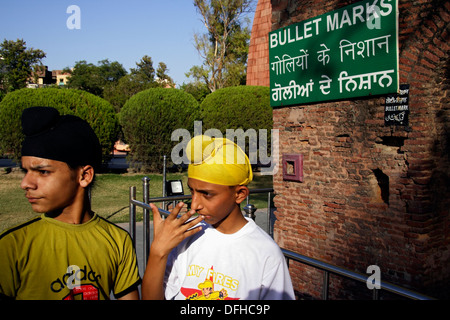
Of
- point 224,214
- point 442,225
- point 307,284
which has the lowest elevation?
point 307,284

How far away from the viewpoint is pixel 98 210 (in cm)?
1057

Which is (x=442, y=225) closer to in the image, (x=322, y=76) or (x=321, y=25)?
(x=322, y=76)

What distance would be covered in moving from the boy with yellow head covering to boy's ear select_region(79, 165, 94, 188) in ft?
1.07

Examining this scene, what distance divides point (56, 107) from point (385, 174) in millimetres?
14657

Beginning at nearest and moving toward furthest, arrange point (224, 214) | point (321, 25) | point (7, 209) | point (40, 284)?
point (40, 284), point (224, 214), point (321, 25), point (7, 209)

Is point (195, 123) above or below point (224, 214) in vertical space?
above

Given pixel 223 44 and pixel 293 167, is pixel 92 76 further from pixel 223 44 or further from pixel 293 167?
pixel 293 167

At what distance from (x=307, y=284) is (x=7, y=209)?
8.16 metres

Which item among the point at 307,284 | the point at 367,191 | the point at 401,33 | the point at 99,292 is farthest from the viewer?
the point at 307,284

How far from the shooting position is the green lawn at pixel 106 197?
9.68 m

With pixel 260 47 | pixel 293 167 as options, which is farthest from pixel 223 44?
pixel 293 167

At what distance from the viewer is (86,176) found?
182 cm

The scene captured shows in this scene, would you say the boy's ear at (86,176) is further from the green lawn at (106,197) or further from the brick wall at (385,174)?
the green lawn at (106,197)

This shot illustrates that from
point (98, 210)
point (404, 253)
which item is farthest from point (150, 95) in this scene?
point (404, 253)
